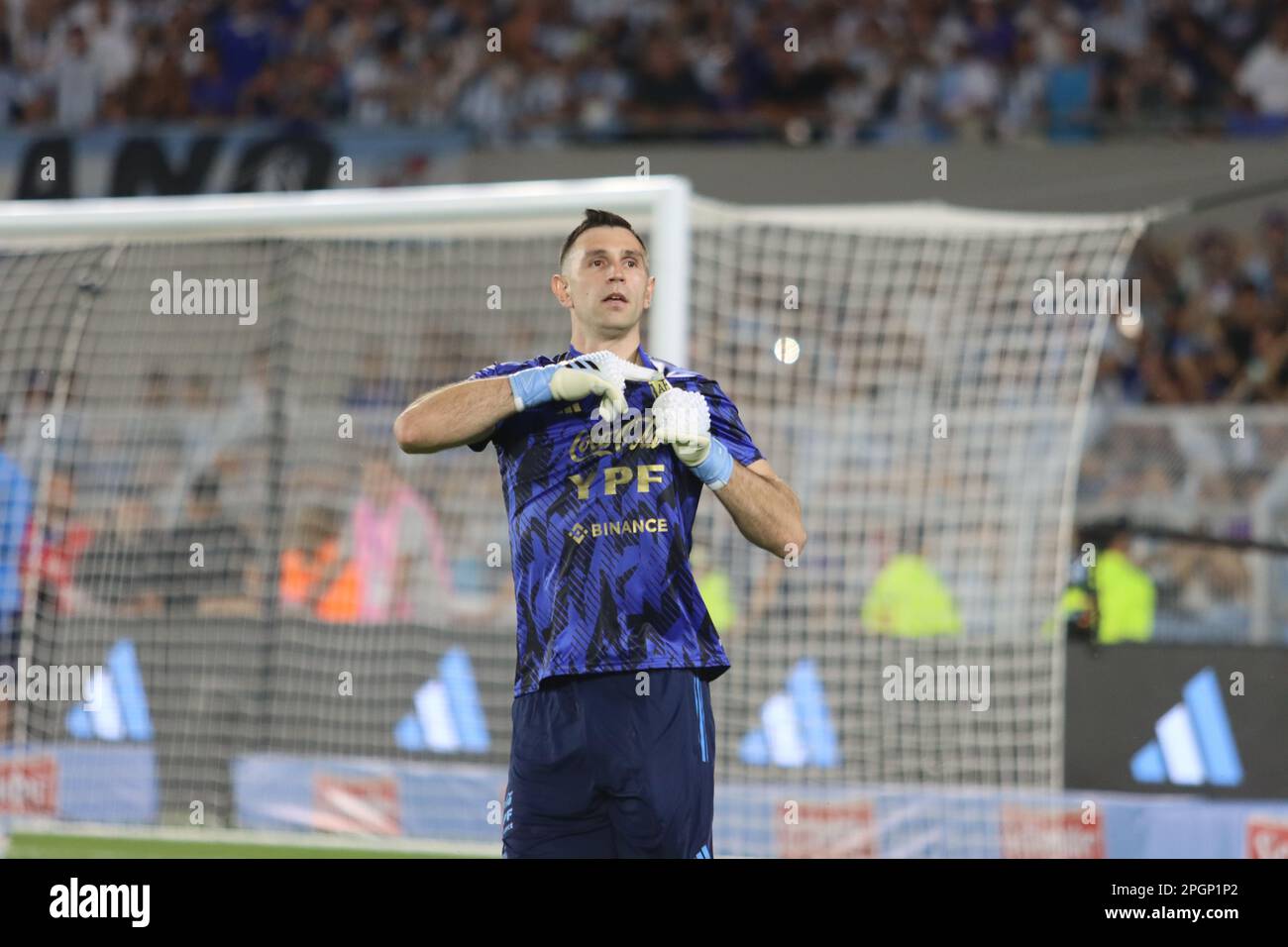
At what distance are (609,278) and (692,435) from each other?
0.49 meters

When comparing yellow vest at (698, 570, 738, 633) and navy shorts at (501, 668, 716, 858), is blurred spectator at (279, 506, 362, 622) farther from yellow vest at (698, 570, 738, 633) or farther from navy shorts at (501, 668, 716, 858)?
navy shorts at (501, 668, 716, 858)

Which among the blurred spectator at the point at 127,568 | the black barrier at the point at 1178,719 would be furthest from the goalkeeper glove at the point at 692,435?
the blurred spectator at the point at 127,568

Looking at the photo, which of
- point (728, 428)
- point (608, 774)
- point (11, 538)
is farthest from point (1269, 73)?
point (608, 774)

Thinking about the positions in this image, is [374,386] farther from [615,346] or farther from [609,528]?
[609,528]

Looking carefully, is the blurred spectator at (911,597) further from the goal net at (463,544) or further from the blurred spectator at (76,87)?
the blurred spectator at (76,87)

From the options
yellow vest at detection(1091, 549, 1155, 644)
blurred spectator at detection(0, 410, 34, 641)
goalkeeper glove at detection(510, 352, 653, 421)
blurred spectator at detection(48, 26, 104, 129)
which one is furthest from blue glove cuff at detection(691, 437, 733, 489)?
blurred spectator at detection(48, 26, 104, 129)

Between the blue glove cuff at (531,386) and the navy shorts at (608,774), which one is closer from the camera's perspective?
the navy shorts at (608,774)

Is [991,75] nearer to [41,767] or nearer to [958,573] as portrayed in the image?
[958,573]

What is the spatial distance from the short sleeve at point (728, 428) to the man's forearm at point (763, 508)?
0.11 meters

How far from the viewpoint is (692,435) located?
4324 millimetres

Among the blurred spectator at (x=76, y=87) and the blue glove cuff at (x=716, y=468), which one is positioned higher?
the blurred spectator at (x=76, y=87)

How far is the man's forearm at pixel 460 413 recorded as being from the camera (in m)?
4.38

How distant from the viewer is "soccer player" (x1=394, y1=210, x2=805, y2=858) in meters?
4.25
